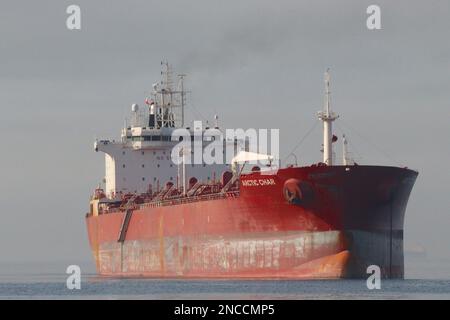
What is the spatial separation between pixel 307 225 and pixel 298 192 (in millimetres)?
1467

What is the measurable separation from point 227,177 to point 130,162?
1467cm

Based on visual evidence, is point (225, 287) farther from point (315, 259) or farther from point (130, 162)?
point (130, 162)

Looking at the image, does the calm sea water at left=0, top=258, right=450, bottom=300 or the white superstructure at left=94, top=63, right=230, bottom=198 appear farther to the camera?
the white superstructure at left=94, top=63, right=230, bottom=198

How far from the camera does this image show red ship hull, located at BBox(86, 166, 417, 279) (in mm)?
48156

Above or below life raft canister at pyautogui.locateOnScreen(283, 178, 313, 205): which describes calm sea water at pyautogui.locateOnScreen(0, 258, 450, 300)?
below

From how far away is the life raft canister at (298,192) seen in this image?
48156 mm

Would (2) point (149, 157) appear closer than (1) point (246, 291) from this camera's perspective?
No

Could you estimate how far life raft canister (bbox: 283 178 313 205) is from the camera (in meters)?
48.2

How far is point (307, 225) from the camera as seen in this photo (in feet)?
160

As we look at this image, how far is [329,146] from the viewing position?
50781 mm

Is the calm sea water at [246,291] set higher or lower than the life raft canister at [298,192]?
lower

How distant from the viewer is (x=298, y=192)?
158ft

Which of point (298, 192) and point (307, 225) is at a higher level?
point (298, 192)
